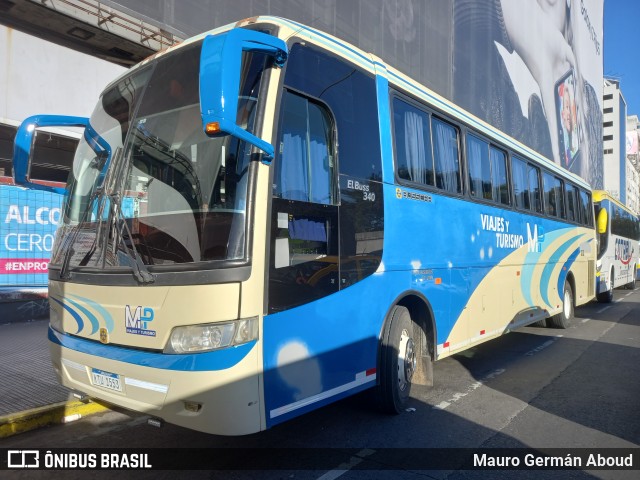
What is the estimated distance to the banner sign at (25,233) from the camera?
912 cm

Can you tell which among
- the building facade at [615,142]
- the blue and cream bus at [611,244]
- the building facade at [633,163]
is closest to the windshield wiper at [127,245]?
the blue and cream bus at [611,244]

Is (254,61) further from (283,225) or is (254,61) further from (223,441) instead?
(223,441)

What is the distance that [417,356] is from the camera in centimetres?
557

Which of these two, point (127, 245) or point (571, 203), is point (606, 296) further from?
point (127, 245)

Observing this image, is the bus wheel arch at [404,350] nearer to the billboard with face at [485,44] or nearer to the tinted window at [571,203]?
the tinted window at [571,203]

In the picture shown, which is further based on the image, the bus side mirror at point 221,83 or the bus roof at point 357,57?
the bus roof at point 357,57

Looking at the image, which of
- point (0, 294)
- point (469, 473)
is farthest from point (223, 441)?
point (0, 294)

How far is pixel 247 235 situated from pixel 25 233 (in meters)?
8.07

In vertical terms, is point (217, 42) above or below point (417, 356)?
above

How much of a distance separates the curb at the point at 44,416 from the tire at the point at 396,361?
2561 millimetres

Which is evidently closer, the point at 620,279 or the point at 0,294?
the point at 0,294

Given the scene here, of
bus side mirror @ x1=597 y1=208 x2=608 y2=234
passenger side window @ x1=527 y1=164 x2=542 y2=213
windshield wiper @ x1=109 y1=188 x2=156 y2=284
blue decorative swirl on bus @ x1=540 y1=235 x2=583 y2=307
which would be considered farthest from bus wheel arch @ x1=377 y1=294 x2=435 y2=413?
bus side mirror @ x1=597 y1=208 x2=608 y2=234

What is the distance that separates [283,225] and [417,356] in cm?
284

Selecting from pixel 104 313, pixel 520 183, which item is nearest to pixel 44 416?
pixel 104 313
